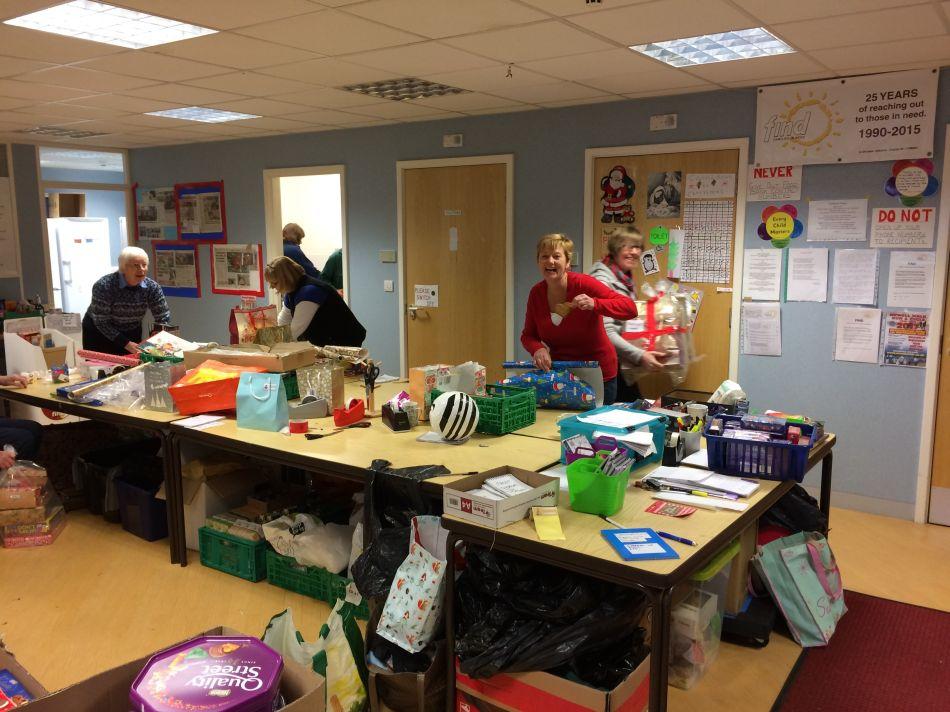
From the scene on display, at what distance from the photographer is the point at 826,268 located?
4379 millimetres

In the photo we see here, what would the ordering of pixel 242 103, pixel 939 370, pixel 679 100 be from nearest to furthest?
pixel 939 370 → pixel 679 100 → pixel 242 103

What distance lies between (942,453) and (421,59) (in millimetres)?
3474

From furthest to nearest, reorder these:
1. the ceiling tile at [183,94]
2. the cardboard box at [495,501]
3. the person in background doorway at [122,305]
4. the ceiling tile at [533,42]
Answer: the person in background doorway at [122,305], the ceiling tile at [183,94], the ceiling tile at [533,42], the cardboard box at [495,501]

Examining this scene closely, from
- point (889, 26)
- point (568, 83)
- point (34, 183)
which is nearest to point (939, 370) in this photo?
point (889, 26)

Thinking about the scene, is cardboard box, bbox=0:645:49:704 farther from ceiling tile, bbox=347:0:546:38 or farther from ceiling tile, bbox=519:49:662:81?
ceiling tile, bbox=519:49:662:81

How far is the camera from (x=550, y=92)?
15.4 feet

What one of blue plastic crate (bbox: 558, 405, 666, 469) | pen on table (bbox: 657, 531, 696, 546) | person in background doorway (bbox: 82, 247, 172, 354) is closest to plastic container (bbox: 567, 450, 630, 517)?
pen on table (bbox: 657, 531, 696, 546)

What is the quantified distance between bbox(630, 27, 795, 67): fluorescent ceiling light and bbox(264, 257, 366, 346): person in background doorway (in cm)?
232

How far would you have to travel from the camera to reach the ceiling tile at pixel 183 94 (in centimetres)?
464

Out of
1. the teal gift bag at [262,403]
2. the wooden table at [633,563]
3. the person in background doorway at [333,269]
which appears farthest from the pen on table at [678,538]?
the person in background doorway at [333,269]

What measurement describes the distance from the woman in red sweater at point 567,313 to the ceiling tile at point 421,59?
1.00 m

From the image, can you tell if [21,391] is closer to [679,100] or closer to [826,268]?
[679,100]

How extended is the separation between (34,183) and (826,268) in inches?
268

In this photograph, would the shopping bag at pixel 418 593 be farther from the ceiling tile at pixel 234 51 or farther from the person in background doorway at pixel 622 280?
the ceiling tile at pixel 234 51
